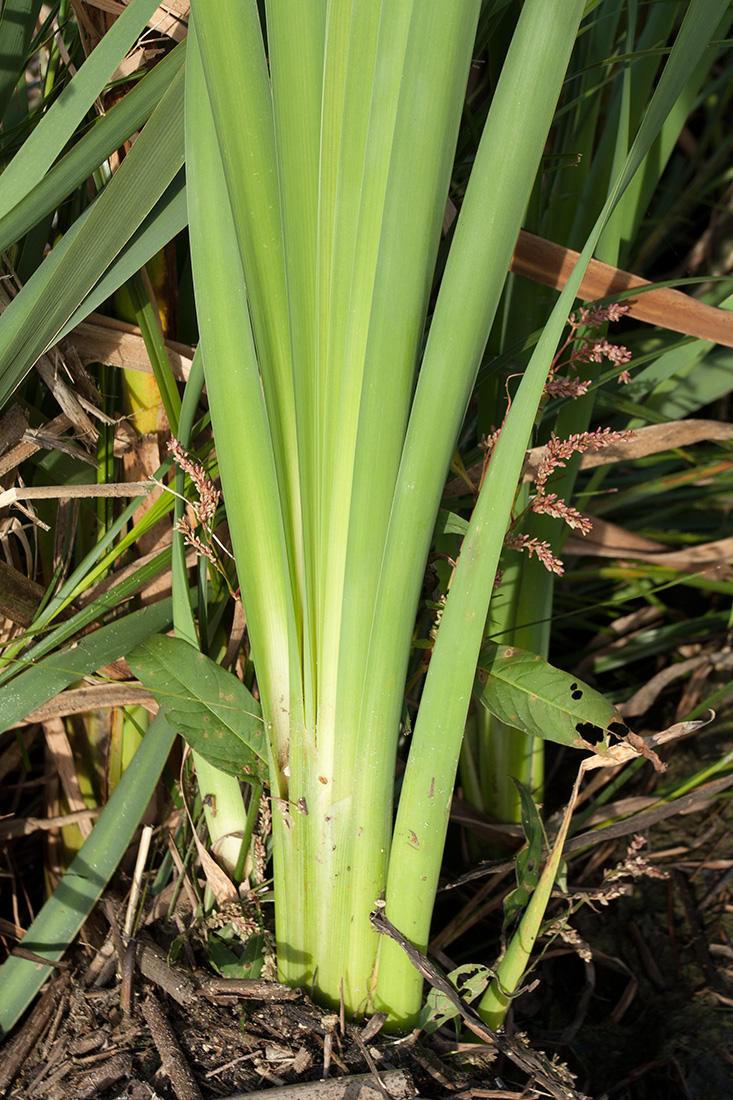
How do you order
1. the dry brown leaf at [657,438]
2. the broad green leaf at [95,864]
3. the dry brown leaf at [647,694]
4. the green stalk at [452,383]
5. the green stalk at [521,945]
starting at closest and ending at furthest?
1. the green stalk at [452,383]
2. the green stalk at [521,945]
3. the broad green leaf at [95,864]
4. the dry brown leaf at [657,438]
5. the dry brown leaf at [647,694]

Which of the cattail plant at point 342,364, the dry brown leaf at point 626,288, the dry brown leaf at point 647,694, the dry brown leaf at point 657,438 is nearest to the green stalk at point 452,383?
the cattail plant at point 342,364

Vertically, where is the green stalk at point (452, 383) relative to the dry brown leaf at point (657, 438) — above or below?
below

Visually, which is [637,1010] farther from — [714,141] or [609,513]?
[714,141]

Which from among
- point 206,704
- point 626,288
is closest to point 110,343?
point 206,704

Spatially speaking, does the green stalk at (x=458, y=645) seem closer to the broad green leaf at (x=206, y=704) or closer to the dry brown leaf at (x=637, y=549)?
the broad green leaf at (x=206, y=704)

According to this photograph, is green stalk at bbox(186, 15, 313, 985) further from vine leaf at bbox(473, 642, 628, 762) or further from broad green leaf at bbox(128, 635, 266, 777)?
vine leaf at bbox(473, 642, 628, 762)

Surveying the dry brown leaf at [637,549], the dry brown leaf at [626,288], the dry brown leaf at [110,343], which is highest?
the dry brown leaf at [626,288]

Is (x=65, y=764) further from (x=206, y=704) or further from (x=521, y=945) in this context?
(x=521, y=945)
